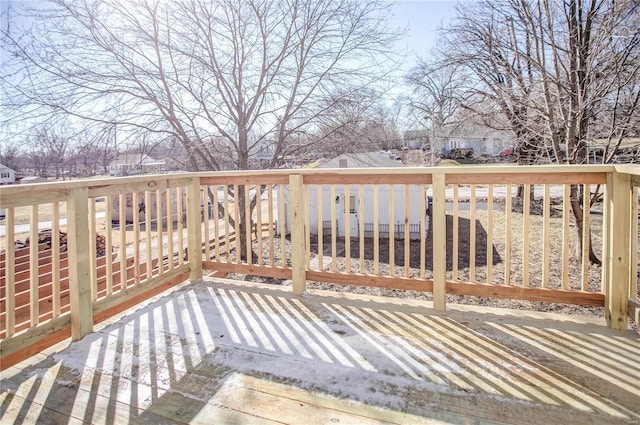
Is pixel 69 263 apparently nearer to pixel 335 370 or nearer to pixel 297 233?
pixel 297 233

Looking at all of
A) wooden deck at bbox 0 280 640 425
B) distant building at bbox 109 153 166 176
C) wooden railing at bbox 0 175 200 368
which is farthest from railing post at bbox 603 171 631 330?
distant building at bbox 109 153 166 176

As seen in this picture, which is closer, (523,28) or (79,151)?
(523,28)

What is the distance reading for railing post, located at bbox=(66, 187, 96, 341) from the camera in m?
2.04

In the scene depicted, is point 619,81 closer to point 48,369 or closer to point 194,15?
point 48,369

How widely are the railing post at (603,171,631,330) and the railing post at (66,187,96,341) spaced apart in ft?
9.56

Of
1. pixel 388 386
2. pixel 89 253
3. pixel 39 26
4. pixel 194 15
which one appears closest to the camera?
pixel 388 386

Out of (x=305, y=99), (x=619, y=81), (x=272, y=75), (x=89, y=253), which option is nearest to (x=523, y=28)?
(x=619, y=81)

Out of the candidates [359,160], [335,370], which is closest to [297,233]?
[335,370]

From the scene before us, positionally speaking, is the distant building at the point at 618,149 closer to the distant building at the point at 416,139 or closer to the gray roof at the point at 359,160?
the gray roof at the point at 359,160

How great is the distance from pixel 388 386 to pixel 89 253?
5.66ft

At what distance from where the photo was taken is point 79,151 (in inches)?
259

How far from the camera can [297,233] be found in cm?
281

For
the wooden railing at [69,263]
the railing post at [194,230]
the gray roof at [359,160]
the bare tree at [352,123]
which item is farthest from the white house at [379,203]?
the wooden railing at [69,263]

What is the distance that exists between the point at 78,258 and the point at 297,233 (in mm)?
1356
